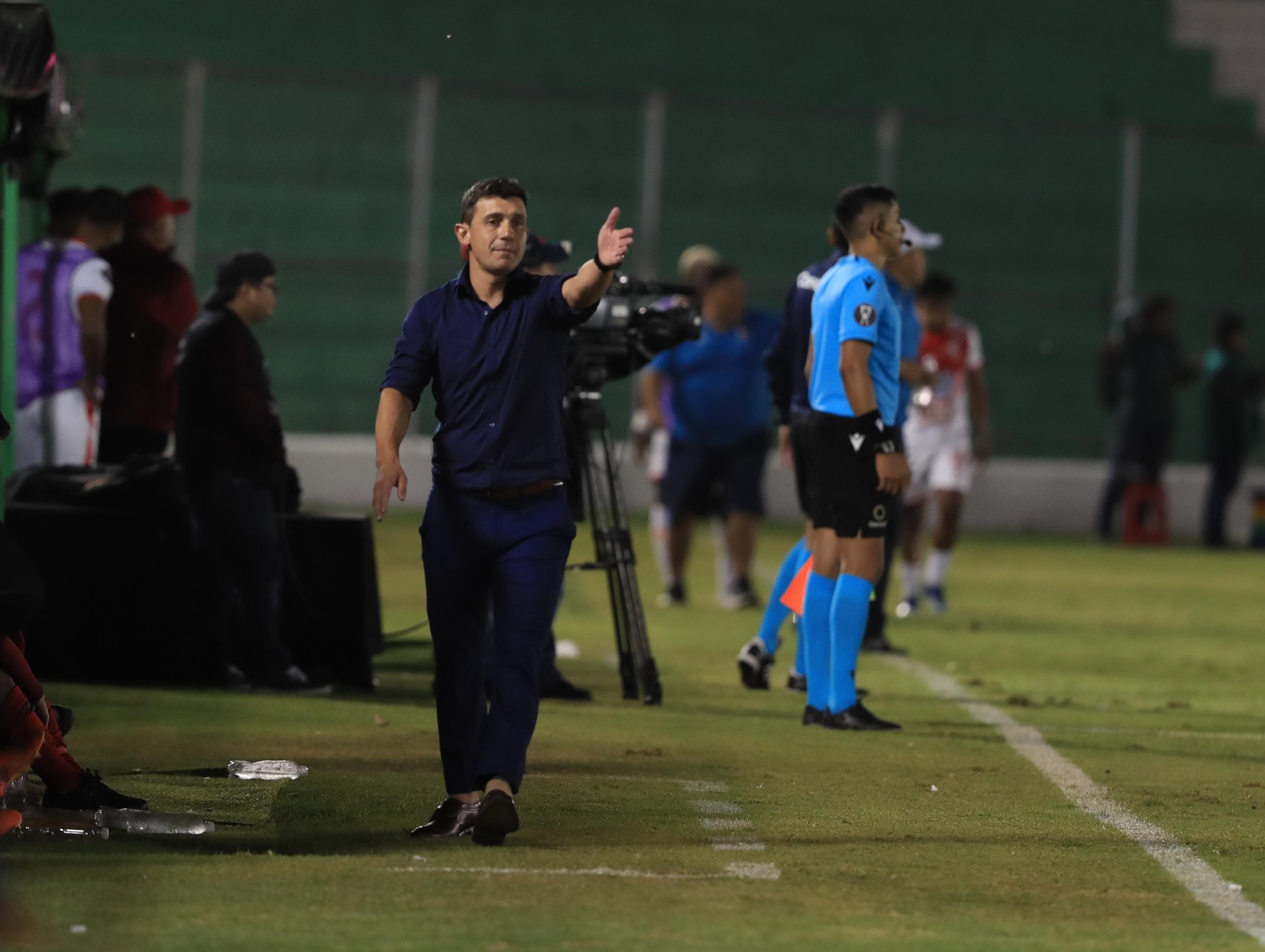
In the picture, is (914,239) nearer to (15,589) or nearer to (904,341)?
(904,341)

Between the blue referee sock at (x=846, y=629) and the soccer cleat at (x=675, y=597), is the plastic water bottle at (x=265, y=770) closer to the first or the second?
the blue referee sock at (x=846, y=629)

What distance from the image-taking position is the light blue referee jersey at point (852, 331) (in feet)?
25.4

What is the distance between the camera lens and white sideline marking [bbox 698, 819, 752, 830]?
5.94 meters

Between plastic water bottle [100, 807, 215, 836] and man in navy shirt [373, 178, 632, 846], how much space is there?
0.57 m

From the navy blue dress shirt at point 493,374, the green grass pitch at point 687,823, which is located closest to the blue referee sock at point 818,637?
the green grass pitch at point 687,823

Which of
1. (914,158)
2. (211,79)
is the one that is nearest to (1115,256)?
(914,158)

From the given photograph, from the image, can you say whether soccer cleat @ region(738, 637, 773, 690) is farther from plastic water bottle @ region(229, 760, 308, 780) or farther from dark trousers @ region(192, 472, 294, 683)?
plastic water bottle @ region(229, 760, 308, 780)

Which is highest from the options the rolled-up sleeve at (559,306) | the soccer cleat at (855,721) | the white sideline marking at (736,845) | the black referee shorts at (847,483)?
the rolled-up sleeve at (559,306)

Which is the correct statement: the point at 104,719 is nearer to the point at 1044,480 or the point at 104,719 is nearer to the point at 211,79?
the point at 211,79

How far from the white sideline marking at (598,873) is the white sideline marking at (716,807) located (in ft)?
2.96

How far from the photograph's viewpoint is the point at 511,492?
5758 mm

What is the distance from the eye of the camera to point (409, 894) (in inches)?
193

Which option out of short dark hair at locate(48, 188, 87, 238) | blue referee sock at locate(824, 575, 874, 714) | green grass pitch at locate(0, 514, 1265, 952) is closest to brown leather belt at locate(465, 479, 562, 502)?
green grass pitch at locate(0, 514, 1265, 952)

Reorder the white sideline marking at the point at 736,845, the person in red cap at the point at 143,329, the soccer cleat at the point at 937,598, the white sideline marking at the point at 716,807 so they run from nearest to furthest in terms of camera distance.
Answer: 1. the white sideline marking at the point at 736,845
2. the white sideline marking at the point at 716,807
3. the person in red cap at the point at 143,329
4. the soccer cleat at the point at 937,598
